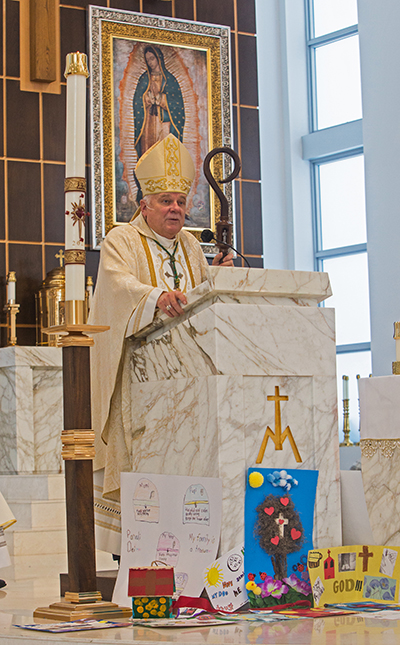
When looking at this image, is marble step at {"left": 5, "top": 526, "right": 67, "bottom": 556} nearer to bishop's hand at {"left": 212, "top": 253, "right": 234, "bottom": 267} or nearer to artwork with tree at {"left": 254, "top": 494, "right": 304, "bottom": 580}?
bishop's hand at {"left": 212, "top": 253, "right": 234, "bottom": 267}

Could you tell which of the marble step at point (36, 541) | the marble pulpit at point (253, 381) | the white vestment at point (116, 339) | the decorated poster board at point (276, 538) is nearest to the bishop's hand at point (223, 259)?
the white vestment at point (116, 339)

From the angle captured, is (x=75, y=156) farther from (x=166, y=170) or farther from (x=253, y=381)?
(x=166, y=170)

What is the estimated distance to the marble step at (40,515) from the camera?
6.16 metres

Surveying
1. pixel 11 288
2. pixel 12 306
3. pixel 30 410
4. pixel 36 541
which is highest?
pixel 11 288

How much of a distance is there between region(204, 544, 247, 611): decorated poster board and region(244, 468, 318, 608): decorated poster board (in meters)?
0.03

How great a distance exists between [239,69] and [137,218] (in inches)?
181

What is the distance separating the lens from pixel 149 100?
812 centimetres

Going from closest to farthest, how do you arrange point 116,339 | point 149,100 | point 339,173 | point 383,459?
point 383,459, point 116,339, point 149,100, point 339,173

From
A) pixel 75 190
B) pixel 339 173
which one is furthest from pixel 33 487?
pixel 339 173

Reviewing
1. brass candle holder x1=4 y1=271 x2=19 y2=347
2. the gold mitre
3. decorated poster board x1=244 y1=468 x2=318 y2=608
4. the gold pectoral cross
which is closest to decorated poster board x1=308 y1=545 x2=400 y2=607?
decorated poster board x1=244 y1=468 x2=318 y2=608

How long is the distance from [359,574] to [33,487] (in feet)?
12.1

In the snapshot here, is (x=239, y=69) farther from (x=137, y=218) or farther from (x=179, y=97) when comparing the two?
(x=137, y=218)

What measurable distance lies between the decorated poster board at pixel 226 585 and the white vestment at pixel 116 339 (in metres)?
0.97

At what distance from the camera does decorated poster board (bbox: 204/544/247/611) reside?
2.94 metres
